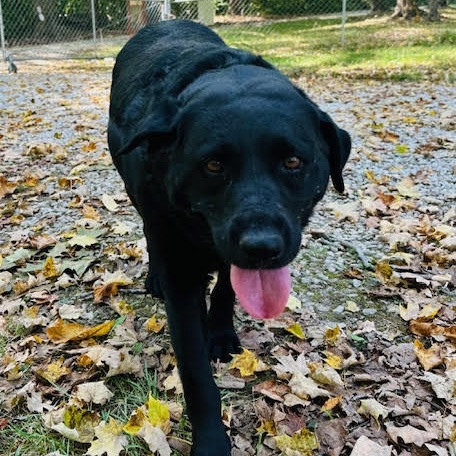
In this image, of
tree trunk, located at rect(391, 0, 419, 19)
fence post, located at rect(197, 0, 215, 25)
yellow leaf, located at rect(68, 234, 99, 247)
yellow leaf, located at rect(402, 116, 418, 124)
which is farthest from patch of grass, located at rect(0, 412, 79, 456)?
tree trunk, located at rect(391, 0, 419, 19)

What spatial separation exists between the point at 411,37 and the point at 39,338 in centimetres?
1634

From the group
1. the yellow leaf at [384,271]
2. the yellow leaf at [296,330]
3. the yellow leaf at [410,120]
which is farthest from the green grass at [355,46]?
the yellow leaf at [296,330]

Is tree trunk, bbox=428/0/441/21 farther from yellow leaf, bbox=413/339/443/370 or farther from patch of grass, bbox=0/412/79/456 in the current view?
patch of grass, bbox=0/412/79/456

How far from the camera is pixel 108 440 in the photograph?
232 cm

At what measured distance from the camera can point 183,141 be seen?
2.11 m

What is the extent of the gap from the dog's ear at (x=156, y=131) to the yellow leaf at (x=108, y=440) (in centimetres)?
106

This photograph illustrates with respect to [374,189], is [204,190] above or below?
above

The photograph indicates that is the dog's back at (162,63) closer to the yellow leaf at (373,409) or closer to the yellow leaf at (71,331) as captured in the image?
the yellow leaf at (71,331)

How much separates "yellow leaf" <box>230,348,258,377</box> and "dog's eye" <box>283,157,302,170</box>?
107 cm

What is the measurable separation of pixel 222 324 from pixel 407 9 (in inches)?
838

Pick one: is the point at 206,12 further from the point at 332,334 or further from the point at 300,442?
the point at 300,442

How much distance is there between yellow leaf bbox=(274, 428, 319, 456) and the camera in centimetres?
230

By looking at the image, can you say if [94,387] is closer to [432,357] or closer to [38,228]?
[432,357]

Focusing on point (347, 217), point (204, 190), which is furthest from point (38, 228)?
point (204, 190)
